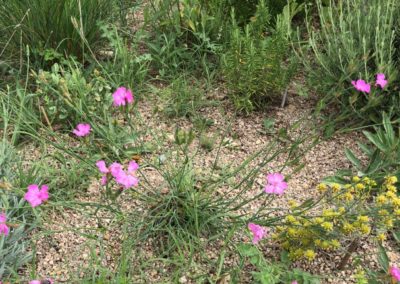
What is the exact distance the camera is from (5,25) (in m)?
2.53

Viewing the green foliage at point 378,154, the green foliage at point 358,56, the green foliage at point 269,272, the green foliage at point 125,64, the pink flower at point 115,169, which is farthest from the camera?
the green foliage at point 125,64

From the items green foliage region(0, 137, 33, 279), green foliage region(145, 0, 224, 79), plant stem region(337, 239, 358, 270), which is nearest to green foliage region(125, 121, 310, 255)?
plant stem region(337, 239, 358, 270)

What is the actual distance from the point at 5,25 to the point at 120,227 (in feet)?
4.20

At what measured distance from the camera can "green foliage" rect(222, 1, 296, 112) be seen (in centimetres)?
232

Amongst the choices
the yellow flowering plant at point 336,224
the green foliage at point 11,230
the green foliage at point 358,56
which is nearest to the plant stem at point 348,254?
the yellow flowering plant at point 336,224

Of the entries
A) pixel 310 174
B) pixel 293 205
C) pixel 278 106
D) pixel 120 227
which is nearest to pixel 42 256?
pixel 120 227

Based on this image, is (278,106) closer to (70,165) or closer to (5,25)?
(70,165)

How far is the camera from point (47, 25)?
2.49 metres

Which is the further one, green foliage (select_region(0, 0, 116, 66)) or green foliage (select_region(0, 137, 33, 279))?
green foliage (select_region(0, 0, 116, 66))

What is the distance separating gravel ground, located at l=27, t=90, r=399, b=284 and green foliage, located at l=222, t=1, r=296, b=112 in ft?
0.41

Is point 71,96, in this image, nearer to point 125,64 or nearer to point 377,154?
point 125,64

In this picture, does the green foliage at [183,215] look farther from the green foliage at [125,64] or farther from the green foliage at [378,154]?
the green foliage at [125,64]

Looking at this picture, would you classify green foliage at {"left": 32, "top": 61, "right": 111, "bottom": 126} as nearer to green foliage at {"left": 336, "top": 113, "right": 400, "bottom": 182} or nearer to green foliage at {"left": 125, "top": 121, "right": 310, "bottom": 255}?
green foliage at {"left": 125, "top": 121, "right": 310, "bottom": 255}

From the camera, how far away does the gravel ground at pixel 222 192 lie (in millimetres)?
1800
